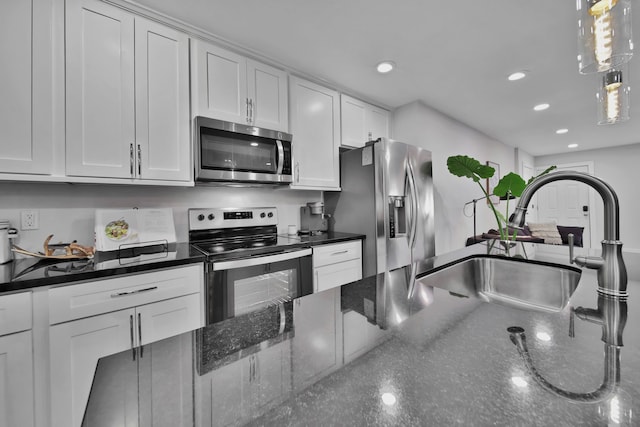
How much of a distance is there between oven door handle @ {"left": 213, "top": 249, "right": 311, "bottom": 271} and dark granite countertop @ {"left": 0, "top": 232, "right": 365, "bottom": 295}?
0.42ft

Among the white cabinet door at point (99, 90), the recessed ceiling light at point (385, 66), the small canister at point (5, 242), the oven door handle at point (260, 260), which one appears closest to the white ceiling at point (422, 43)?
the recessed ceiling light at point (385, 66)

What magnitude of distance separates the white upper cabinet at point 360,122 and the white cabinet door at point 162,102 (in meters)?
1.54

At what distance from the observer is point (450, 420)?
32 cm

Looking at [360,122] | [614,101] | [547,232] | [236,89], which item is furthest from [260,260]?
[547,232]

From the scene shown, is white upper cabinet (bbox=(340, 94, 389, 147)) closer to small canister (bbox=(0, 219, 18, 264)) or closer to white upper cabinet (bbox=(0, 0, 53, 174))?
white upper cabinet (bbox=(0, 0, 53, 174))

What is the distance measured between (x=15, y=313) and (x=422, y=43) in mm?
2933

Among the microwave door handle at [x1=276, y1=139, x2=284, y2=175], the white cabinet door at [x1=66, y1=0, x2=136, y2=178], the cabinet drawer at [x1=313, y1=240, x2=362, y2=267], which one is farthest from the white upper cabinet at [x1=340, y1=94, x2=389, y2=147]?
the white cabinet door at [x1=66, y1=0, x2=136, y2=178]

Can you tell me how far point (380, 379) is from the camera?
0.41 meters

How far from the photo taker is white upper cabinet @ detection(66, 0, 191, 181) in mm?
1514

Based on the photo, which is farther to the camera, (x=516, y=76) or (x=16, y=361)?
(x=516, y=76)

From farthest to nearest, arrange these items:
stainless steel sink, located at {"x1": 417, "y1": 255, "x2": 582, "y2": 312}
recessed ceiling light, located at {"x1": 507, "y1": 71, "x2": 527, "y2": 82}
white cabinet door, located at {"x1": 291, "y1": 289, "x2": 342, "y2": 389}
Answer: recessed ceiling light, located at {"x1": 507, "y1": 71, "x2": 527, "y2": 82} < stainless steel sink, located at {"x1": 417, "y1": 255, "x2": 582, "y2": 312} < white cabinet door, located at {"x1": 291, "y1": 289, "x2": 342, "y2": 389}

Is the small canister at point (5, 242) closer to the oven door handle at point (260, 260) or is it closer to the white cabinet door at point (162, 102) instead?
the white cabinet door at point (162, 102)

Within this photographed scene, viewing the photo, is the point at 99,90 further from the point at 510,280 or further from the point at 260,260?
the point at 510,280

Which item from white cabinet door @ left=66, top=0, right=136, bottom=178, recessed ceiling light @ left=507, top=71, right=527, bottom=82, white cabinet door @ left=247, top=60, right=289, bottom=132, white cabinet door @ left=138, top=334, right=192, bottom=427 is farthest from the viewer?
recessed ceiling light @ left=507, top=71, right=527, bottom=82
